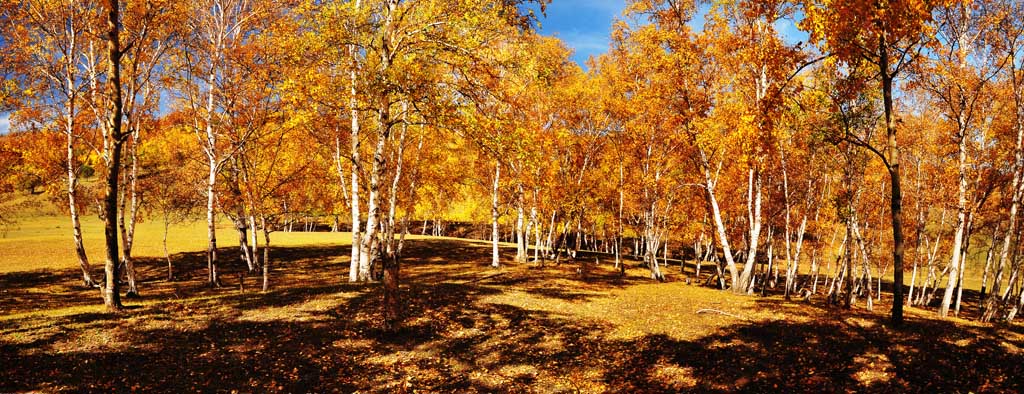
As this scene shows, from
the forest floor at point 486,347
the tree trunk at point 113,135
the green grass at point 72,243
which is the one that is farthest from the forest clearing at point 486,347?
the green grass at point 72,243

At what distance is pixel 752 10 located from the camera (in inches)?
757

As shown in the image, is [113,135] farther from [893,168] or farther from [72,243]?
[72,243]

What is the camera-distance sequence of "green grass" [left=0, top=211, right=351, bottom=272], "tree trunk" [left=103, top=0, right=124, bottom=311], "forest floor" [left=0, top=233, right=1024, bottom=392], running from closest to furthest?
1. "forest floor" [left=0, top=233, right=1024, bottom=392]
2. "tree trunk" [left=103, top=0, right=124, bottom=311]
3. "green grass" [left=0, top=211, right=351, bottom=272]

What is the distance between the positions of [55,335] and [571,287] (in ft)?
64.1

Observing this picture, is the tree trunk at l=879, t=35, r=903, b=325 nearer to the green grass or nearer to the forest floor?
the forest floor

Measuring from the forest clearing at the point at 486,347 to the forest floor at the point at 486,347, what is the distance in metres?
0.06

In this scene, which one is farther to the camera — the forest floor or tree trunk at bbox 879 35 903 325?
tree trunk at bbox 879 35 903 325

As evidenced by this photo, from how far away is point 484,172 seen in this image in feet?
135

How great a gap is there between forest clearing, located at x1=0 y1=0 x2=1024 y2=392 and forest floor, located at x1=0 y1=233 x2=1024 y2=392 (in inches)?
4.0

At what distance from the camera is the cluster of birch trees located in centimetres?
1315

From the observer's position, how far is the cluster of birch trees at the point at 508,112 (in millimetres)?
13148

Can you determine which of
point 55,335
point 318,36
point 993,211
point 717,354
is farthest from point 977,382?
point 993,211

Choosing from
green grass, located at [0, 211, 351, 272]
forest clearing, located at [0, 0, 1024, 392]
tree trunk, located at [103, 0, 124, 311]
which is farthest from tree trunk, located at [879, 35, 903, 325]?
green grass, located at [0, 211, 351, 272]

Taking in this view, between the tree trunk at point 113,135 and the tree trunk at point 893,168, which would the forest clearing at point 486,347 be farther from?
the tree trunk at point 113,135
